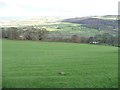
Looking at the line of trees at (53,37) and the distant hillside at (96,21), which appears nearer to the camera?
the line of trees at (53,37)

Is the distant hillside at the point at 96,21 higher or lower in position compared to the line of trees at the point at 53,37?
higher

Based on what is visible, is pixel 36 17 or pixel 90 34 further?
pixel 36 17

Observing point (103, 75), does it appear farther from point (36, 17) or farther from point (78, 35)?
point (36, 17)

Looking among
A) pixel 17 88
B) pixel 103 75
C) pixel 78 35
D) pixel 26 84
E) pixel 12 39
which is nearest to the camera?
pixel 17 88

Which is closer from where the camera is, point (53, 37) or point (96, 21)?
point (53, 37)

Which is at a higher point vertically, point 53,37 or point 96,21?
point 96,21

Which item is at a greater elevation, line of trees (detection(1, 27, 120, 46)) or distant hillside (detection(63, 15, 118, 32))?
distant hillside (detection(63, 15, 118, 32))

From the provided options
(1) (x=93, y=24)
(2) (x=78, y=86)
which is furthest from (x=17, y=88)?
(1) (x=93, y=24)

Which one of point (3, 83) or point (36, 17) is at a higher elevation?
point (36, 17)

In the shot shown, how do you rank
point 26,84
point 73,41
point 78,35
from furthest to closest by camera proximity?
1. point 78,35
2. point 73,41
3. point 26,84

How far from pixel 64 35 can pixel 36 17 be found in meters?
19.6

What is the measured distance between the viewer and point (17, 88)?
976cm

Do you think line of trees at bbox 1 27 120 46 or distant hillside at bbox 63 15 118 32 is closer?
line of trees at bbox 1 27 120 46

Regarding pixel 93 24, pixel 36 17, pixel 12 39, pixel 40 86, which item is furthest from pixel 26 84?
pixel 36 17
